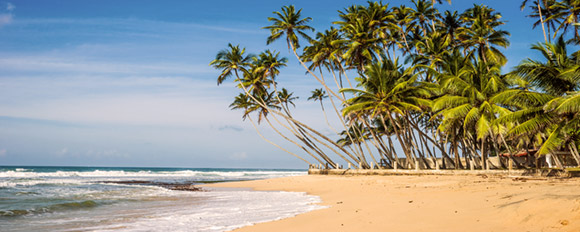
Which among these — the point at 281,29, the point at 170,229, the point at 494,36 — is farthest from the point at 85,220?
the point at 494,36

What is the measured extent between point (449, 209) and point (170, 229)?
580cm

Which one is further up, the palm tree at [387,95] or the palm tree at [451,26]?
the palm tree at [451,26]

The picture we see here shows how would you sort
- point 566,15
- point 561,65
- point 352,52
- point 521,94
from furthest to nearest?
point 352,52, point 566,15, point 521,94, point 561,65

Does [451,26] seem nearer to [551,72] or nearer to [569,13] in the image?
[569,13]

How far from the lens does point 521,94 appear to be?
1467 cm

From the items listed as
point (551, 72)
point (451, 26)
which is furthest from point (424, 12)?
point (551, 72)

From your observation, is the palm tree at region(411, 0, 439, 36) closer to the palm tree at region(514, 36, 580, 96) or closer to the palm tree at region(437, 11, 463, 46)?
the palm tree at region(437, 11, 463, 46)

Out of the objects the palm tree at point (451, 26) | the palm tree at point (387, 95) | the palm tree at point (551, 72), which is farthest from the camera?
the palm tree at point (451, 26)

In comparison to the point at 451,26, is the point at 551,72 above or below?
below

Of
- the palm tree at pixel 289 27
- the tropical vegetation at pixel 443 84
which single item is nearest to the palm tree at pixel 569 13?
the tropical vegetation at pixel 443 84

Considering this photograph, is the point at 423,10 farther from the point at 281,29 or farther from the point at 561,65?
the point at 561,65

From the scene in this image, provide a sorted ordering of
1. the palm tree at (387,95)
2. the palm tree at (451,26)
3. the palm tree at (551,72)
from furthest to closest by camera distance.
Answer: the palm tree at (451,26)
the palm tree at (387,95)
the palm tree at (551,72)

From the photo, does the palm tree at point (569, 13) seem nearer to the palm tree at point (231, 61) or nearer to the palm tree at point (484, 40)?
the palm tree at point (484, 40)

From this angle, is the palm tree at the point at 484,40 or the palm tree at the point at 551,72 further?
A: the palm tree at the point at 484,40
